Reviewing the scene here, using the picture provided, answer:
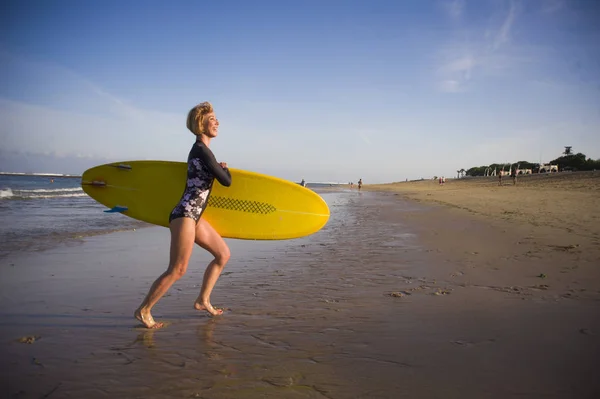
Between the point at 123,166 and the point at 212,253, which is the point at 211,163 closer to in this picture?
the point at 212,253

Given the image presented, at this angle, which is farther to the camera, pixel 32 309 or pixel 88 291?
pixel 88 291

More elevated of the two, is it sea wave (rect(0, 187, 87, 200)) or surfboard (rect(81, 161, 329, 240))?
surfboard (rect(81, 161, 329, 240))

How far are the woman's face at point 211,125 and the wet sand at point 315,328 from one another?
174 centimetres

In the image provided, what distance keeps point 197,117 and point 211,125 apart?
0.14 m

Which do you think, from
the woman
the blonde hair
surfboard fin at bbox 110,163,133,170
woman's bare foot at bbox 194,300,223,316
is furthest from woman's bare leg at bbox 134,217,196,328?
surfboard fin at bbox 110,163,133,170

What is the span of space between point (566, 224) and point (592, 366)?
325 inches

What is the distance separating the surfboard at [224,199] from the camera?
4.43 m

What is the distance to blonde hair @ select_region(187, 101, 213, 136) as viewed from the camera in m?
3.57

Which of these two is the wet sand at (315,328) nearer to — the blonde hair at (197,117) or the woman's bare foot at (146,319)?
the woman's bare foot at (146,319)

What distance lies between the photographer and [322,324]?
3428 millimetres

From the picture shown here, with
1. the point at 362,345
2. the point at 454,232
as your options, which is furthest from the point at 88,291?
the point at 454,232

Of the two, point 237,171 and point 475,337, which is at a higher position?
point 237,171

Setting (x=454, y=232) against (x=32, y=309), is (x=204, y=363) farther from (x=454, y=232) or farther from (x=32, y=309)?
(x=454, y=232)

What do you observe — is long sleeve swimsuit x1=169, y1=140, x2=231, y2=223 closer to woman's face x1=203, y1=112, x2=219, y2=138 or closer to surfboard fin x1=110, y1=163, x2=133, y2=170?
woman's face x1=203, y1=112, x2=219, y2=138
